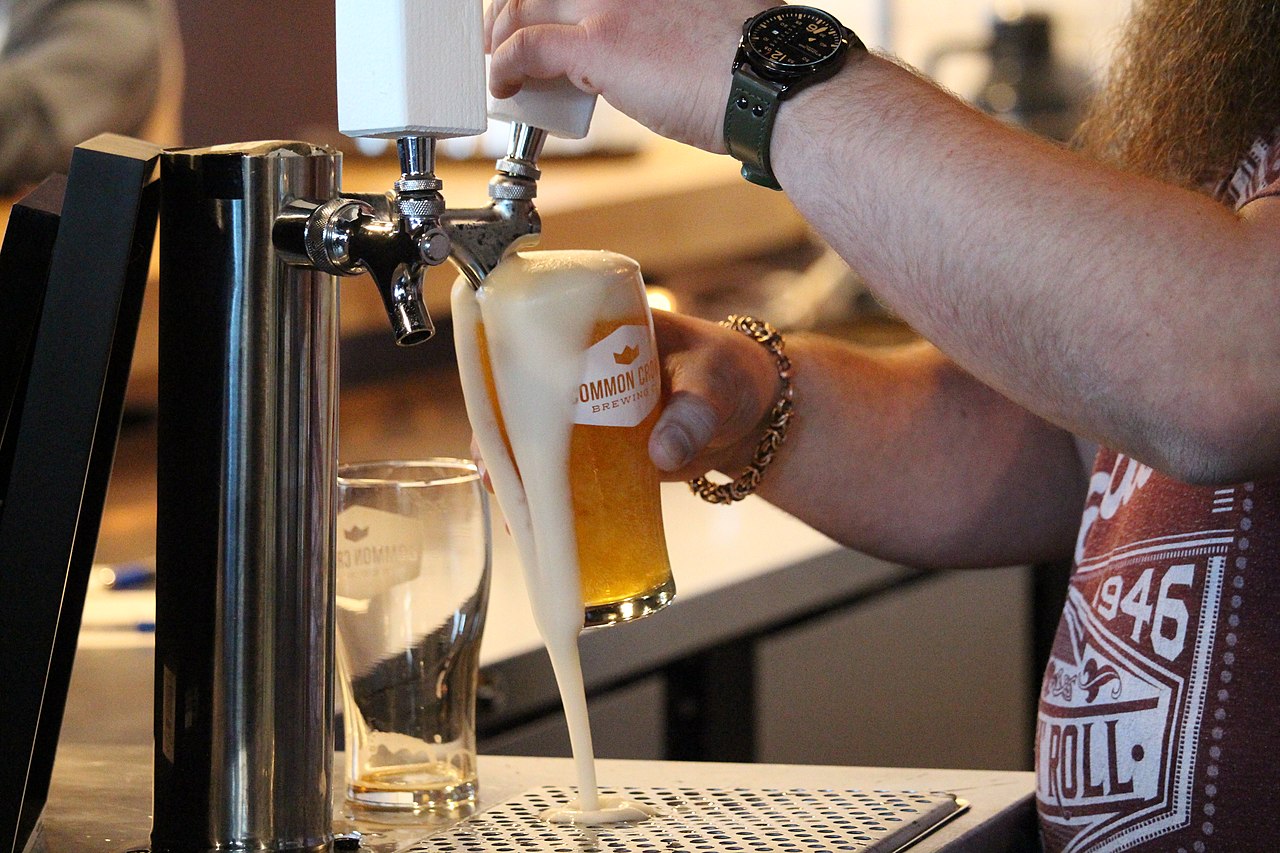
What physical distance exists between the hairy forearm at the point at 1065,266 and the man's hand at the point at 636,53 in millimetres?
51

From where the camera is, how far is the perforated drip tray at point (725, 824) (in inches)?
32.4

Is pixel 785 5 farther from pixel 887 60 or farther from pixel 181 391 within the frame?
pixel 181 391

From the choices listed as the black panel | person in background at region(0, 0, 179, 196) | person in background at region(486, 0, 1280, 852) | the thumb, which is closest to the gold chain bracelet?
person in background at region(486, 0, 1280, 852)

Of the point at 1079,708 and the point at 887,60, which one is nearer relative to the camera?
the point at 887,60

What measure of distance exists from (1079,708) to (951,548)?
1.10ft

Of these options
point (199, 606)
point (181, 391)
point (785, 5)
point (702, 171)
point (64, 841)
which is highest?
point (702, 171)

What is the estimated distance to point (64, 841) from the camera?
85cm

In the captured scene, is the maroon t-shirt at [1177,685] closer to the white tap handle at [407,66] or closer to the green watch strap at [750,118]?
the green watch strap at [750,118]

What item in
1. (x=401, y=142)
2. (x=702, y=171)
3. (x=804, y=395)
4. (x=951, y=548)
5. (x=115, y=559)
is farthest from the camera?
(x=702, y=171)

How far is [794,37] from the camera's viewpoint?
33.8 inches

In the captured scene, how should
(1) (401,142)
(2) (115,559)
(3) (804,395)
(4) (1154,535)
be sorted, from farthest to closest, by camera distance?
(2) (115,559)
(3) (804,395)
(4) (1154,535)
(1) (401,142)

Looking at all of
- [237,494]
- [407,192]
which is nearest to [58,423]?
[237,494]

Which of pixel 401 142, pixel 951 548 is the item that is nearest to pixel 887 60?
pixel 401 142

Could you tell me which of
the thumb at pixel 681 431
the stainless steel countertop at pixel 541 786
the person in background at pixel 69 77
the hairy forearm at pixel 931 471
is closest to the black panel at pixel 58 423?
the stainless steel countertop at pixel 541 786
